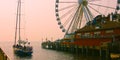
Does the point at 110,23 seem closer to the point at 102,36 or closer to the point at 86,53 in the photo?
the point at 102,36

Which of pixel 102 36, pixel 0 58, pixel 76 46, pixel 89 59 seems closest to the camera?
pixel 0 58

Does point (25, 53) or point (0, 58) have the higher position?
point (0, 58)

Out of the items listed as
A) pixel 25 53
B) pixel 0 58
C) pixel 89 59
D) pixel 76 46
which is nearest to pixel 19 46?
pixel 25 53

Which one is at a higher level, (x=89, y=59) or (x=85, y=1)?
(x=85, y=1)

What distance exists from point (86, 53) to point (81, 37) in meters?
8.04

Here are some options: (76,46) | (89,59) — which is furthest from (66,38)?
(89,59)

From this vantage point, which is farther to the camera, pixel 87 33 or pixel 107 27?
pixel 87 33

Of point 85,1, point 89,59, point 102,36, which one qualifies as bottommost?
point 89,59

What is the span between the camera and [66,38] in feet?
375

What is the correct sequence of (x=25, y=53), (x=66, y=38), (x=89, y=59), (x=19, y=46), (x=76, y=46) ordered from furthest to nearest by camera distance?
(x=66, y=38) < (x=76, y=46) < (x=19, y=46) < (x=25, y=53) < (x=89, y=59)

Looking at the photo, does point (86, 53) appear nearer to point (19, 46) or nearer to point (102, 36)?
point (102, 36)

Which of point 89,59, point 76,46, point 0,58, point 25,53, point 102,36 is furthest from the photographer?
point 76,46

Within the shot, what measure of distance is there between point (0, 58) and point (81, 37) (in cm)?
7131

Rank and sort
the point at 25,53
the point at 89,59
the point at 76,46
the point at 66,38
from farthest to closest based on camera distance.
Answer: the point at 66,38 → the point at 76,46 → the point at 25,53 → the point at 89,59
